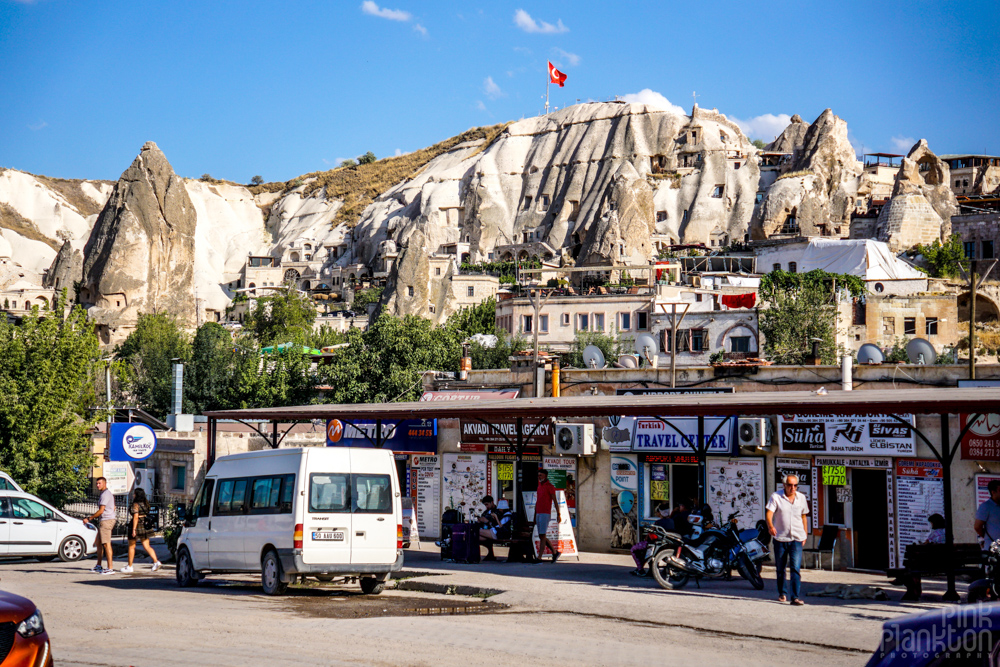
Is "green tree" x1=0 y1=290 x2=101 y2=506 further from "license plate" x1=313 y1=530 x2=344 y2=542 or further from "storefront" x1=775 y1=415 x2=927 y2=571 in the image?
"storefront" x1=775 y1=415 x2=927 y2=571

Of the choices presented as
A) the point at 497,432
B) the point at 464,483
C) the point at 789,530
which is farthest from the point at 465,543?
the point at 789,530

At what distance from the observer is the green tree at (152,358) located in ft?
238

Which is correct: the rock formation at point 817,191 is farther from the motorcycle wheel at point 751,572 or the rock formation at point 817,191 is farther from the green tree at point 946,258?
the motorcycle wheel at point 751,572

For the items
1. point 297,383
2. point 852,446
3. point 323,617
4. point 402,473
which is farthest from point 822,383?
point 297,383

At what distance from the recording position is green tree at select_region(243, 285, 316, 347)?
341 ft

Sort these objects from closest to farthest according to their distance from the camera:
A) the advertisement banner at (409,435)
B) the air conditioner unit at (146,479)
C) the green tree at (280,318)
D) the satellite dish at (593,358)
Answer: the advertisement banner at (409,435)
the air conditioner unit at (146,479)
the satellite dish at (593,358)
the green tree at (280,318)

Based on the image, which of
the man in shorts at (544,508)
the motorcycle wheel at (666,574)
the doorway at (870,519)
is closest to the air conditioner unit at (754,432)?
the doorway at (870,519)

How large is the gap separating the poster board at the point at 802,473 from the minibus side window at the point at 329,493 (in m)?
9.15

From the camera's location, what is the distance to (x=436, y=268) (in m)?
105

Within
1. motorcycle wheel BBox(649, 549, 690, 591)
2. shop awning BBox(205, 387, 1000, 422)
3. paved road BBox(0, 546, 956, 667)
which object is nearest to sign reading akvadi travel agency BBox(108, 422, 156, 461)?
paved road BBox(0, 546, 956, 667)

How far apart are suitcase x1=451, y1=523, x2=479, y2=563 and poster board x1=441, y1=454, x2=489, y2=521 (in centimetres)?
472

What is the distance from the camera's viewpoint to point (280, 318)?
109 metres

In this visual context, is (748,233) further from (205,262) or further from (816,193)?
(205,262)

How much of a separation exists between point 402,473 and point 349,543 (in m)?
12.9
